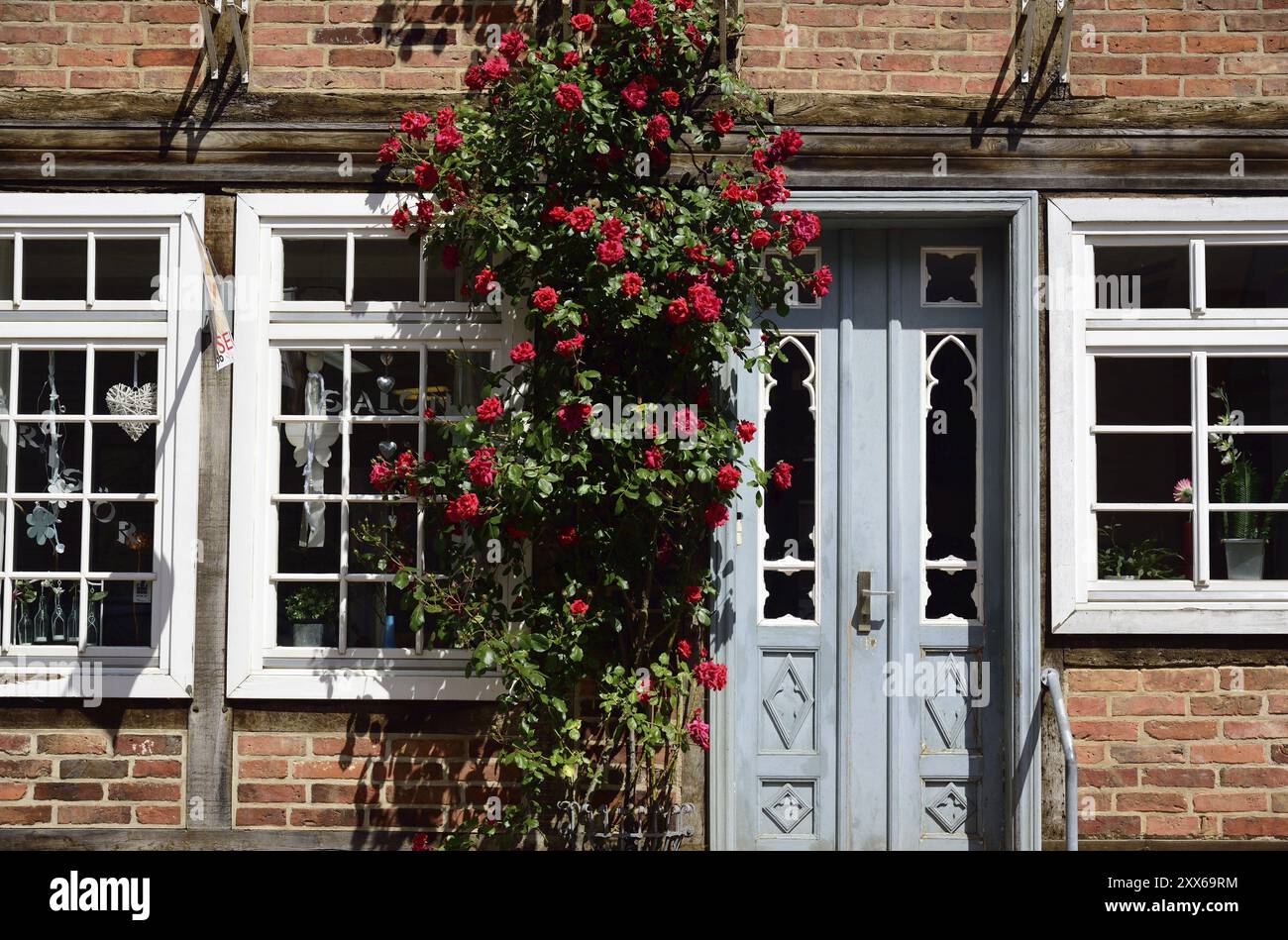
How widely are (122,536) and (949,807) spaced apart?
3.67 m

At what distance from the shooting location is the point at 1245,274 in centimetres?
512

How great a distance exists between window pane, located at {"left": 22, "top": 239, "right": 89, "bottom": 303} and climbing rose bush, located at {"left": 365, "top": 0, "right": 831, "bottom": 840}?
4.72ft

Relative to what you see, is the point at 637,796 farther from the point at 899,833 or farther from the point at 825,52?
the point at 825,52

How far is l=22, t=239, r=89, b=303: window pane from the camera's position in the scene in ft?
16.9

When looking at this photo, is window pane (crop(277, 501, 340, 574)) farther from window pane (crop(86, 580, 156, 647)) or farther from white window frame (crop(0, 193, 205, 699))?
window pane (crop(86, 580, 156, 647))

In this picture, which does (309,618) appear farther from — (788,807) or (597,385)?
(788,807)

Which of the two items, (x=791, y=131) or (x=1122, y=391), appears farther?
(x=1122, y=391)

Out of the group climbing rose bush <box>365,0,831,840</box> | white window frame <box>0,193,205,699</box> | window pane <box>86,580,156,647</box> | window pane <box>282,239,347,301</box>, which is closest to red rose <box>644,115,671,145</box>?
climbing rose bush <box>365,0,831,840</box>

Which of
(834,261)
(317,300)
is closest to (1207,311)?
(834,261)

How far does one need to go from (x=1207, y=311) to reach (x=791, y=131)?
1942 millimetres

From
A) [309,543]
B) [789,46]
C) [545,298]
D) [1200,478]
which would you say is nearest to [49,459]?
[309,543]

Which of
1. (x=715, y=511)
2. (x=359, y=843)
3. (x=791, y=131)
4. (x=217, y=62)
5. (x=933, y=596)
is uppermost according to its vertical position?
(x=217, y=62)

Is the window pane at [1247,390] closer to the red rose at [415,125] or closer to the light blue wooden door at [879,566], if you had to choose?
the light blue wooden door at [879,566]

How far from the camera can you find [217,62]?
16.6 ft
